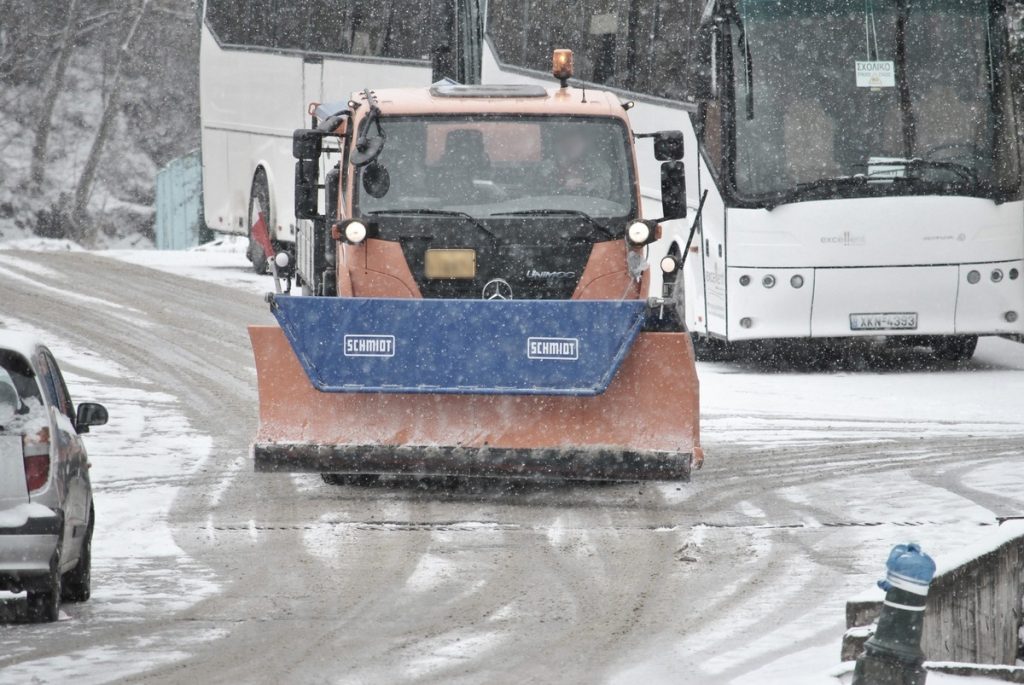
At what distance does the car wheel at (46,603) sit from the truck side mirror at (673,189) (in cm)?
612

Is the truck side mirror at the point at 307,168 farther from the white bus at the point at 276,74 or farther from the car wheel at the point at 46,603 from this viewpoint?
the white bus at the point at 276,74

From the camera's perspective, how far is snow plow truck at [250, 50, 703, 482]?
1179 centimetres

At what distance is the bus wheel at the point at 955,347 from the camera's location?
20734 mm

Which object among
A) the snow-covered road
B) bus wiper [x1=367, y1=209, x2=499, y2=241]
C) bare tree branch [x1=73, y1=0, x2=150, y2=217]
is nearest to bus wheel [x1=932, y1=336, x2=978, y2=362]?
the snow-covered road

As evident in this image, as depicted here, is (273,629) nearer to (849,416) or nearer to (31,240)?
(849,416)

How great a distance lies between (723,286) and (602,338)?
7.54m

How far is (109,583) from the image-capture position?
30.3 ft

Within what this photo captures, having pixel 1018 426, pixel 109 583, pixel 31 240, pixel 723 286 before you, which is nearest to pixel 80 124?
pixel 31 240

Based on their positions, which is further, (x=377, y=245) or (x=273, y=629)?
(x=377, y=245)

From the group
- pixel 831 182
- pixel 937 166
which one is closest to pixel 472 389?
pixel 831 182

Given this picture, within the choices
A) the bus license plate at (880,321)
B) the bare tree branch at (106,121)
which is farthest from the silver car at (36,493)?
the bare tree branch at (106,121)

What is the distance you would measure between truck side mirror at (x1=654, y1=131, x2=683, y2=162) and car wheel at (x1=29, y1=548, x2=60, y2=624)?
19.9 ft

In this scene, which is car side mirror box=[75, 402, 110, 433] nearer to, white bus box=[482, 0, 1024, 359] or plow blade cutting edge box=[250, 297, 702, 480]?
plow blade cutting edge box=[250, 297, 702, 480]

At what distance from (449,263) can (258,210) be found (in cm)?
1544
